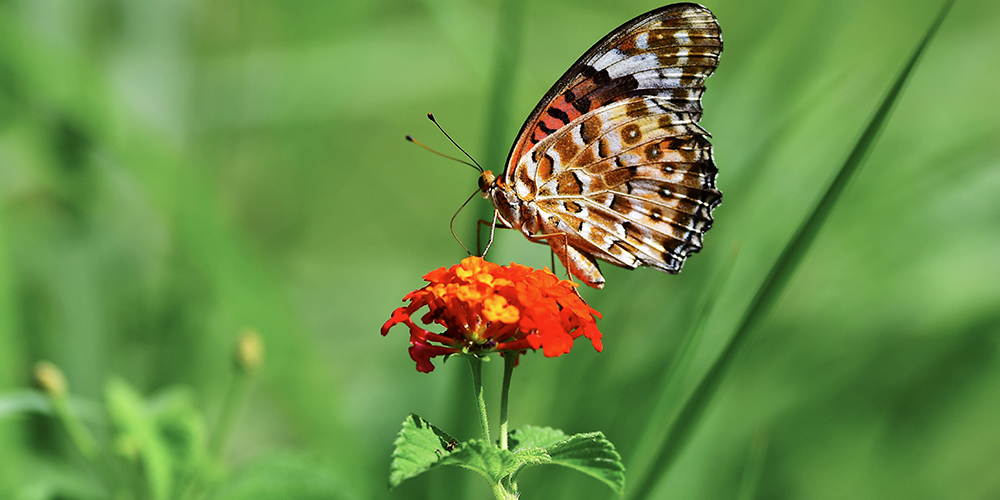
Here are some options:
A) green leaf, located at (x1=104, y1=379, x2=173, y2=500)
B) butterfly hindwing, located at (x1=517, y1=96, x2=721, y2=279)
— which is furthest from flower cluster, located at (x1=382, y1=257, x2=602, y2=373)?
green leaf, located at (x1=104, y1=379, x2=173, y2=500)

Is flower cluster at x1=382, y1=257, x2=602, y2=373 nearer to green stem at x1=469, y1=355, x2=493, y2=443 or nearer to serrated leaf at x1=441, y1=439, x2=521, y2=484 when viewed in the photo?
green stem at x1=469, y1=355, x2=493, y2=443

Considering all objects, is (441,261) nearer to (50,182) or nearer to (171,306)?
(171,306)

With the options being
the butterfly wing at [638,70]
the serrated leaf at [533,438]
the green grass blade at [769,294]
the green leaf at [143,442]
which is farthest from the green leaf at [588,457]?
the green leaf at [143,442]

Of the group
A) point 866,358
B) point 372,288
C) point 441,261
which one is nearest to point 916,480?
point 866,358

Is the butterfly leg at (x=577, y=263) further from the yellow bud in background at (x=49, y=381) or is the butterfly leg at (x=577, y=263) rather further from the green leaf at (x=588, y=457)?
the yellow bud in background at (x=49, y=381)

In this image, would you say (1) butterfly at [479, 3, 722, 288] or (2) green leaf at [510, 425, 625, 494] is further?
(1) butterfly at [479, 3, 722, 288]

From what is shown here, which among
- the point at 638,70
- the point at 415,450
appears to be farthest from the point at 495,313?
the point at 638,70

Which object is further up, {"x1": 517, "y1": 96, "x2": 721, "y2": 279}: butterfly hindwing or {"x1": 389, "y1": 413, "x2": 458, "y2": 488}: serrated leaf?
{"x1": 517, "y1": 96, "x2": 721, "y2": 279}: butterfly hindwing
